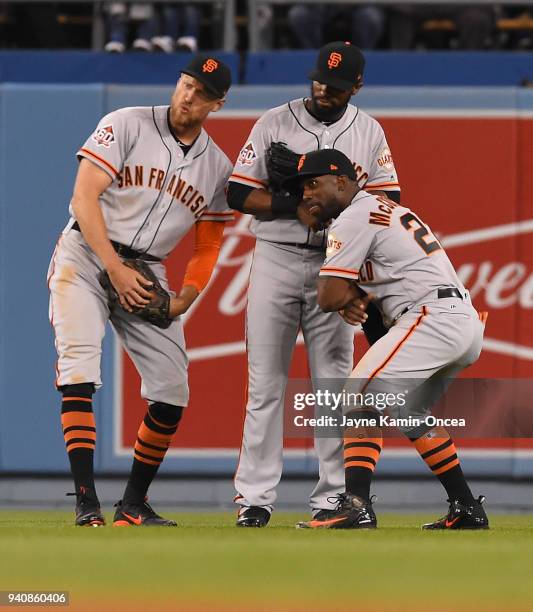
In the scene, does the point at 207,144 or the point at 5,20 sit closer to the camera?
the point at 207,144

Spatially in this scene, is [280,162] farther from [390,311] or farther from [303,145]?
[390,311]

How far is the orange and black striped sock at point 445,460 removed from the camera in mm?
4680

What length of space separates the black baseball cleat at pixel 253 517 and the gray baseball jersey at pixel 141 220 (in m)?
0.51

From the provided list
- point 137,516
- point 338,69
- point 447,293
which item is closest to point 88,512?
point 137,516

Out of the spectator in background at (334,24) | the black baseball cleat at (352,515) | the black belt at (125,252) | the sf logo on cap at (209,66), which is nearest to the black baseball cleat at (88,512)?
the black baseball cleat at (352,515)

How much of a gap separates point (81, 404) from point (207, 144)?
1.22 m

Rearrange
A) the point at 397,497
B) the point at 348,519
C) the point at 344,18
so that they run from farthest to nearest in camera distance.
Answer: the point at 344,18
the point at 397,497
the point at 348,519

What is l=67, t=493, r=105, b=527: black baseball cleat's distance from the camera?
4.64 meters

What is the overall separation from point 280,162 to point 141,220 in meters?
0.61

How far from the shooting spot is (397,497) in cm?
746

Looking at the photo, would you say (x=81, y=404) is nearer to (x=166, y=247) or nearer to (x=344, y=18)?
(x=166, y=247)

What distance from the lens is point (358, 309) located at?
4.82 meters

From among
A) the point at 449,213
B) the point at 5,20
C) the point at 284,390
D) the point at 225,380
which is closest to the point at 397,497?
the point at 225,380

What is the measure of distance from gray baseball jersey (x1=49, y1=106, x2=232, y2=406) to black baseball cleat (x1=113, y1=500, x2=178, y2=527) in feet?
1.46
